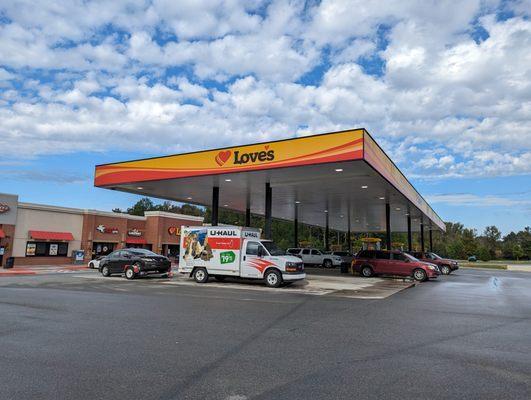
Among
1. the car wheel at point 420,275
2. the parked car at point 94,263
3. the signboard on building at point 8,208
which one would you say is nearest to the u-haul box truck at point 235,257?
the car wheel at point 420,275

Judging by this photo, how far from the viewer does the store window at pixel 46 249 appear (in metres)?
36.2

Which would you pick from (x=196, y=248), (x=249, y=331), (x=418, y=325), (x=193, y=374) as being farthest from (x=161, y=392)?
(x=196, y=248)

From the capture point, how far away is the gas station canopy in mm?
16922

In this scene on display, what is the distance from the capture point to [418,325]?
9445 millimetres

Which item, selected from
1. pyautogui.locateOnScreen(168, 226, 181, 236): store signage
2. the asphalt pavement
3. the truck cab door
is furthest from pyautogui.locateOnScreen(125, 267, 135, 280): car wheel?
pyautogui.locateOnScreen(168, 226, 181, 236): store signage

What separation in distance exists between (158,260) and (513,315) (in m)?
17.2

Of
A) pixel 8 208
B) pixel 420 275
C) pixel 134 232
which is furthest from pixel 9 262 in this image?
pixel 420 275

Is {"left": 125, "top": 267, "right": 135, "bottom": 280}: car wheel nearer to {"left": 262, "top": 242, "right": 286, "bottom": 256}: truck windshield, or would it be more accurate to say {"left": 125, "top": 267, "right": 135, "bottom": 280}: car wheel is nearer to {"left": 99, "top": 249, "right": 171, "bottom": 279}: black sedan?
{"left": 99, "top": 249, "right": 171, "bottom": 279}: black sedan

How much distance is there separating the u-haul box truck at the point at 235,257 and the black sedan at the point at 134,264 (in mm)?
2833

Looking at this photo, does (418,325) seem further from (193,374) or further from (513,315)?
(193,374)

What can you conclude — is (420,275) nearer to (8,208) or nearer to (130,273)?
(130,273)

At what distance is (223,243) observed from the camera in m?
19.4

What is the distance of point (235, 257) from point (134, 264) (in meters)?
6.70

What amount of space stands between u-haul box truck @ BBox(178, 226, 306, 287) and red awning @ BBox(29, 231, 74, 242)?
22160mm
